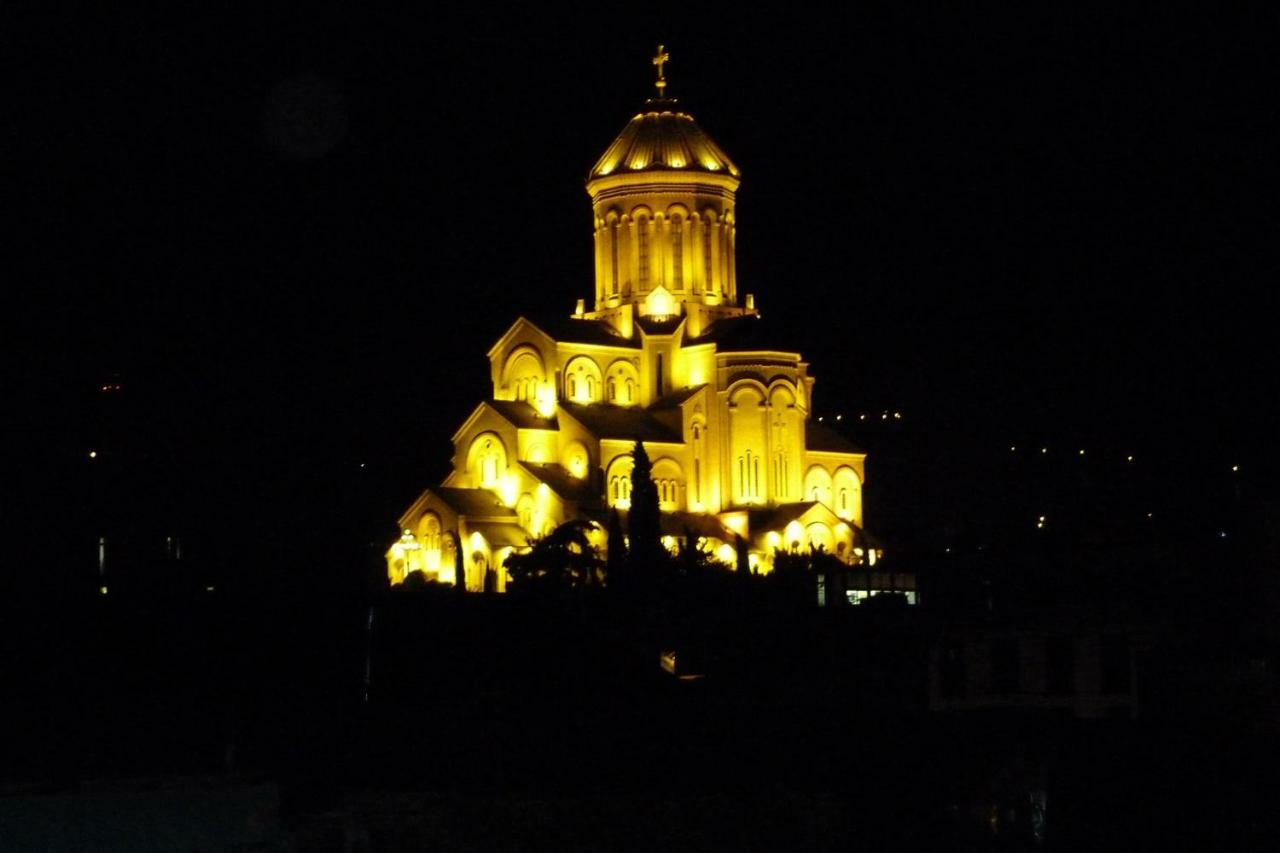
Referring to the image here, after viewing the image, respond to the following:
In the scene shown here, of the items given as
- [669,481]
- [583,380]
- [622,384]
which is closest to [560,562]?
[669,481]

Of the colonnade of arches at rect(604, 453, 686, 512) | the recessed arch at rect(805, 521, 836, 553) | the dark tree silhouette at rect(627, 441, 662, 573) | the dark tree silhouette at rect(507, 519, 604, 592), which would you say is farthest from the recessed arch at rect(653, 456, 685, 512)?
the dark tree silhouette at rect(507, 519, 604, 592)

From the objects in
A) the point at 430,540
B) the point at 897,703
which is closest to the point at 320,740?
the point at 897,703

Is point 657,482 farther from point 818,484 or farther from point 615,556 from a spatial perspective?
point 615,556

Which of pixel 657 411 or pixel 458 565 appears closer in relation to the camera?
pixel 458 565

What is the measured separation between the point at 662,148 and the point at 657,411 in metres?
7.40

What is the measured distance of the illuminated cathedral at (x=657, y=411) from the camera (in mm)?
62406

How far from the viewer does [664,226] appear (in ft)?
Result: 220

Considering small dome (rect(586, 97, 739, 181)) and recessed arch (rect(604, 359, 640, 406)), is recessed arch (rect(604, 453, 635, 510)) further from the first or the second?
small dome (rect(586, 97, 739, 181))

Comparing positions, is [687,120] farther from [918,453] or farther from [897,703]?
→ [897,703]

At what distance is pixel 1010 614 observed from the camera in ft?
96.8

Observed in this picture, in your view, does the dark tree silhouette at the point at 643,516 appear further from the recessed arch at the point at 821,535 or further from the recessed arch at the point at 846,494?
the recessed arch at the point at 846,494

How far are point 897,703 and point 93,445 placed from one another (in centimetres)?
1505

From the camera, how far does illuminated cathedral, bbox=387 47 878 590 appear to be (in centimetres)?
6241

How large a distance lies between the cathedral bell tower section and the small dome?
0.09 ft
